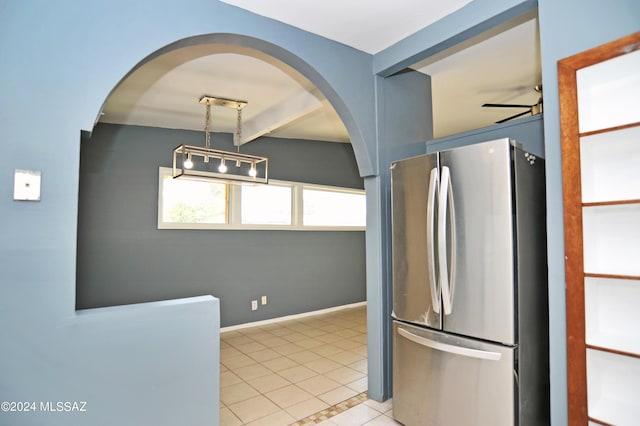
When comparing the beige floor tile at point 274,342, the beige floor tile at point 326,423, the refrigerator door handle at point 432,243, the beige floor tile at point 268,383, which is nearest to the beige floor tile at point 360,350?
the beige floor tile at point 274,342

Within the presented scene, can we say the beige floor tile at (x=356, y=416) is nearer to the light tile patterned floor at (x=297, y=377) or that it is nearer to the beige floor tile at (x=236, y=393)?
the light tile patterned floor at (x=297, y=377)

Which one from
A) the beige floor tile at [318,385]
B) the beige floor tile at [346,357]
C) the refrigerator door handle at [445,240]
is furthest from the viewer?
the beige floor tile at [346,357]

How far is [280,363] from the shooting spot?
11.6ft

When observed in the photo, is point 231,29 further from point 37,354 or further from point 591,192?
point 591,192

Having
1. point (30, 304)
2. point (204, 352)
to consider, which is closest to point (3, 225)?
point (30, 304)

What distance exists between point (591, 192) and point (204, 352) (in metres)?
2.11

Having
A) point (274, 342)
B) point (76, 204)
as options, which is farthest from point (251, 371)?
point (76, 204)

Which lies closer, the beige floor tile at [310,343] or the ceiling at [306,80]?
the ceiling at [306,80]

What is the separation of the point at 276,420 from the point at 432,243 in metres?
1.63

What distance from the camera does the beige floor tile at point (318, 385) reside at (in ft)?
9.53

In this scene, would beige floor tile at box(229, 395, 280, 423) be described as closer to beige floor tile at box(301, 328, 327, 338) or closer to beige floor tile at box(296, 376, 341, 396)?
beige floor tile at box(296, 376, 341, 396)

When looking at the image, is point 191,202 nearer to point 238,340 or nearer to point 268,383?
point 238,340

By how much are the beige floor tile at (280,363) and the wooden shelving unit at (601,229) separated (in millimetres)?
2445

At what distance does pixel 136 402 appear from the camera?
68.7 inches
